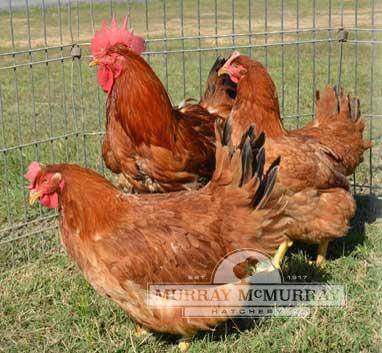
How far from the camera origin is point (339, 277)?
4492 mm

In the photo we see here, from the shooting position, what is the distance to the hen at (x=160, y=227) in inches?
137

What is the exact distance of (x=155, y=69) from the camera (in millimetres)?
11484

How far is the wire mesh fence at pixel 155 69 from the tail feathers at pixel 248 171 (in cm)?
174

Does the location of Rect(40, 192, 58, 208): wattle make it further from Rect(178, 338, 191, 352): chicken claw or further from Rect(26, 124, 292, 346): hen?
Rect(178, 338, 191, 352): chicken claw

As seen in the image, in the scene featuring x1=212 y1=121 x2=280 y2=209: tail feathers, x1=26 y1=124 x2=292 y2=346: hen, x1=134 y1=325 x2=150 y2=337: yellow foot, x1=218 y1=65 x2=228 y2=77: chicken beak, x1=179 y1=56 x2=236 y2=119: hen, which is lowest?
x1=134 y1=325 x2=150 y2=337: yellow foot

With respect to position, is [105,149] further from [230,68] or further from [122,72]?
[230,68]

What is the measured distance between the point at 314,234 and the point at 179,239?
1.47 meters

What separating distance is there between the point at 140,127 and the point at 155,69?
7.28m

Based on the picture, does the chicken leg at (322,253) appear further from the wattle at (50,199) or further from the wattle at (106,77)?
the wattle at (50,199)

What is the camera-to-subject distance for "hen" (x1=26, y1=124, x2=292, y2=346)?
11.4 feet

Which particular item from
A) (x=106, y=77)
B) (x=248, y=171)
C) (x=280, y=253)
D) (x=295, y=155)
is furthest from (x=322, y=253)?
(x=106, y=77)

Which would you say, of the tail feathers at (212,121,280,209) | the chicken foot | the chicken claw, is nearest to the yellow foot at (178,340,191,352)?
the chicken claw

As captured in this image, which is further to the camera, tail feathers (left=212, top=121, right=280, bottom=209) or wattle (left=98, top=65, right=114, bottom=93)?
wattle (left=98, top=65, right=114, bottom=93)

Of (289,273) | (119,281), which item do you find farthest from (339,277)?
(119,281)
